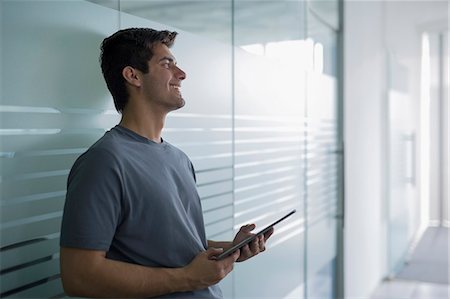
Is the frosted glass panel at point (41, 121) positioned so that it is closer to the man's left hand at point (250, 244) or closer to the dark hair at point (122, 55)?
the dark hair at point (122, 55)

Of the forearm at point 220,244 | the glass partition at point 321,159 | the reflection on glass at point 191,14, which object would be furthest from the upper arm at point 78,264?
the glass partition at point 321,159

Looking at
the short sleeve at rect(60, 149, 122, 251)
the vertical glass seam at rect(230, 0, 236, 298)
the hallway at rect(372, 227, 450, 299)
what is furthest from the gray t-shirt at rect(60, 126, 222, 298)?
the hallway at rect(372, 227, 450, 299)

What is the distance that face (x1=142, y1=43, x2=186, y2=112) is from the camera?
4.89 ft

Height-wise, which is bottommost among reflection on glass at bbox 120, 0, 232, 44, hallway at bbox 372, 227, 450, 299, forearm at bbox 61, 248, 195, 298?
hallway at bbox 372, 227, 450, 299

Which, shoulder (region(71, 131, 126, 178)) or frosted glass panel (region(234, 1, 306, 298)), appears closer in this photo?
shoulder (region(71, 131, 126, 178))

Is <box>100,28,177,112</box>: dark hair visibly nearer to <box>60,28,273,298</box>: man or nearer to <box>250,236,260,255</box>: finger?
<box>60,28,273,298</box>: man

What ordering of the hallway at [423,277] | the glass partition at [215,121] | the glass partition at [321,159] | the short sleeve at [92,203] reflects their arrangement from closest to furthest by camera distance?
the short sleeve at [92,203], the glass partition at [215,121], the glass partition at [321,159], the hallway at [423,277]

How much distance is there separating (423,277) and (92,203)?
157 inches

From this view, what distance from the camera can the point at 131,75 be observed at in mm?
1471

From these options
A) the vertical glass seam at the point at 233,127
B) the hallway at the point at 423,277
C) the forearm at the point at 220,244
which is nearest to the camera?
the forearm at the point at 220,244

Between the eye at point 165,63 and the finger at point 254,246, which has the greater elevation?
the eye at point 165,63

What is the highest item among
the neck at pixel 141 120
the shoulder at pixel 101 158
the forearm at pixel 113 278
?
the neck at pixel 141 120

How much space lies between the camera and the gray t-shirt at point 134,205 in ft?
3.97

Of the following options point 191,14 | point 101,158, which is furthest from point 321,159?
point 101,158
